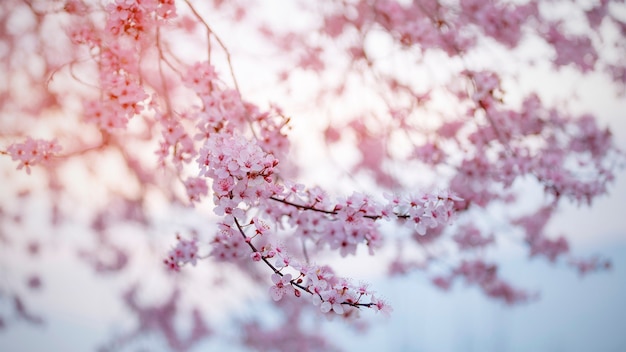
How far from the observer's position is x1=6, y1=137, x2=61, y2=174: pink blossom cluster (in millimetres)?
3336

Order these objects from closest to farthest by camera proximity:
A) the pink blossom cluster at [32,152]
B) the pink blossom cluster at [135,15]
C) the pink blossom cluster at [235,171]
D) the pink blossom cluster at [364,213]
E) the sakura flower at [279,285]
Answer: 1. the pink blossom cluster at [235,171]
2. the sakura flower at [279,285]
3. the pink blossom cluster at [364,213]
4. the pink blossom cluster at [135,15]
5. the pink blossom cluster at [32,152]

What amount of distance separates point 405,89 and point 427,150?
74 cm

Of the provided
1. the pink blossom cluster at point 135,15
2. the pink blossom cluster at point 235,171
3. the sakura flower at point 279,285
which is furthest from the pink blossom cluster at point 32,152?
the sakura flower at point 279,285

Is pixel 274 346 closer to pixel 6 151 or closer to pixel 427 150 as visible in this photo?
pixel 427 150

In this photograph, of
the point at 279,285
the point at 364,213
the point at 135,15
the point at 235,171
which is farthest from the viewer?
the point at 135,15

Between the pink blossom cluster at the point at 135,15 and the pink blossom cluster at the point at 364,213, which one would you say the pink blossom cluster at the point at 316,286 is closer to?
the pink blossom cluster at the point at 364,213

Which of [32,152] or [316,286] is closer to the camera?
[316,286]

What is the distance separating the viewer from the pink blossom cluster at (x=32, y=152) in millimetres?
3336

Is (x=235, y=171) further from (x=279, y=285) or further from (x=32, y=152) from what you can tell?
(x=32, y=152)

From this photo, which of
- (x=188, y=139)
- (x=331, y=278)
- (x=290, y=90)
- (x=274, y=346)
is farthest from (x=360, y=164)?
(x=331, y=278)

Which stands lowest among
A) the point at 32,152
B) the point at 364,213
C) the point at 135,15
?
the point at 364,213

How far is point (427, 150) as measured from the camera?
477 cm

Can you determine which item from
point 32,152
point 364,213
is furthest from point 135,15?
point 364,213

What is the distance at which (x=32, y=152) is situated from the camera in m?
3.37
